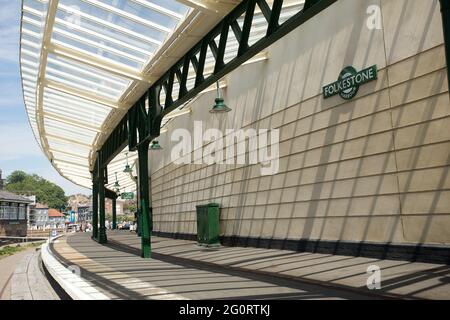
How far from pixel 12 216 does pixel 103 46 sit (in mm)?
53498

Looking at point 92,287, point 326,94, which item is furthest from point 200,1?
point 92,287

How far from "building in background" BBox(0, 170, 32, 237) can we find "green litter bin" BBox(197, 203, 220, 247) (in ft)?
143

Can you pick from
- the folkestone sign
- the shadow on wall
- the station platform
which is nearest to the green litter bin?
the shadow on wall

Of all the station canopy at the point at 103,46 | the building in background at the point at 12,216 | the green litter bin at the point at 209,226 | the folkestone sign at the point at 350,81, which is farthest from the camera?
the building in background at the point at 12,216

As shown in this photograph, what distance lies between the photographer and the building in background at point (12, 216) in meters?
53.3

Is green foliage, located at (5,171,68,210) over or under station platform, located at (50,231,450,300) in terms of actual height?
over

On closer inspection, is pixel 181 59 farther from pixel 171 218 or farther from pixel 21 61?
pixel 171 218

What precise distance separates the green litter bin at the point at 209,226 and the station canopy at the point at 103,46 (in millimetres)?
4928

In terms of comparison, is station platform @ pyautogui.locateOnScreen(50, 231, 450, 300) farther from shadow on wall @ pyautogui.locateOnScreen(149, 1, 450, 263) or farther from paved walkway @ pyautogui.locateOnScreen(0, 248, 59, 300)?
paved walkway @ pyautogui.locateOnScreen(0, 248, 59, 300)

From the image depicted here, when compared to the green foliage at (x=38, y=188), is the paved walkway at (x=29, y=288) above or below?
below

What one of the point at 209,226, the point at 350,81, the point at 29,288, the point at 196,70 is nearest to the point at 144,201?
the point at 209,226

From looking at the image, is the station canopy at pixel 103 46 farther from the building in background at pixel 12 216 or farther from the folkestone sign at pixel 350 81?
the building in background at pixel 12 216

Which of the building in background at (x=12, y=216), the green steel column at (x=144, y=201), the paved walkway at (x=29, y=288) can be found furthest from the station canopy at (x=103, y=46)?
the building in background at (x=12, y=216)

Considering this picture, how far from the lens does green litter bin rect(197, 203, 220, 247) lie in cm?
1608
